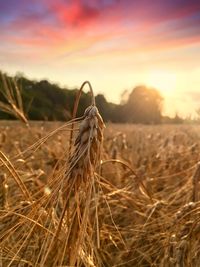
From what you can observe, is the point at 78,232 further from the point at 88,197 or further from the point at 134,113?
the point at 134,113

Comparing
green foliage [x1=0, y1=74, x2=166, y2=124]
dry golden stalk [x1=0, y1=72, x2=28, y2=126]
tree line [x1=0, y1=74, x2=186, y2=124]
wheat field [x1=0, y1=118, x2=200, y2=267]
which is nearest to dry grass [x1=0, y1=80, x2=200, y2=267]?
wheat field [x1=0, y1=118, x2=200, y2=267]

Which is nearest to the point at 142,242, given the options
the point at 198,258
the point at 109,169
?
the point at 198,258

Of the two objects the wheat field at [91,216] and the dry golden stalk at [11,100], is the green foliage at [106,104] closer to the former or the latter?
the dry golden stalk at [11,100]

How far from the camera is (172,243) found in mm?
1587

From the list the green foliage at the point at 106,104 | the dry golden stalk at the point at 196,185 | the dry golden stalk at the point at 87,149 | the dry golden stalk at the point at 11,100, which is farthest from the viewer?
the green foliage at the point at 106,104

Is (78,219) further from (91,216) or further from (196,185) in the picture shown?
(91,216)

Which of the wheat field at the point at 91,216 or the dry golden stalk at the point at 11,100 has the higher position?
the dry golden stalk at the point at 11,100

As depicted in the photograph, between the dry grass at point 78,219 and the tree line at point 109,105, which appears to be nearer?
the dry grass at point 78,219

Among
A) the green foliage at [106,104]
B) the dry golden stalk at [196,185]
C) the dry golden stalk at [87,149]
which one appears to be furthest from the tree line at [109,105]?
the dry golden stalk at [87,149]

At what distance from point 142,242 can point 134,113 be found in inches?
1302

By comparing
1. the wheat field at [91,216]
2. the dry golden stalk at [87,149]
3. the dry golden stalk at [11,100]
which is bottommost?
the wheat field at [91,216]

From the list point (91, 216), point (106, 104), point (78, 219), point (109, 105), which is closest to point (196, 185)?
point (91, 216)

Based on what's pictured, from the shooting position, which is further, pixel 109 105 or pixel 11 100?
pixel 109 105

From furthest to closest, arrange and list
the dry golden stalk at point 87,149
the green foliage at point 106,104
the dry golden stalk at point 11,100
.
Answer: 1. the green foliage at point 106,104
2. the dry golden stalk at point 11,100
3. the dry golden stalk at point 87,149
